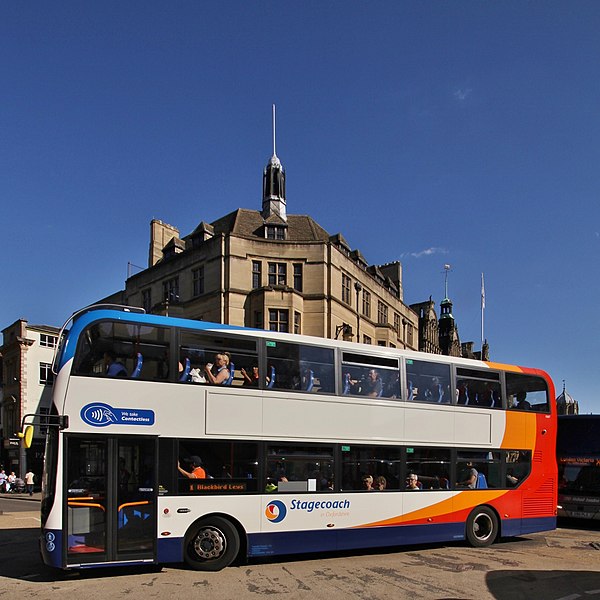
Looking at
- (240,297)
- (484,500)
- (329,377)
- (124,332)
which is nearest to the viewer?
(124,332)

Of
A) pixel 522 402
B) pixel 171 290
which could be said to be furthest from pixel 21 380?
pixel 522 402

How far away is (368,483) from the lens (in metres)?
11.7

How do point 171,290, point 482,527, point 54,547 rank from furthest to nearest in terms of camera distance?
point 171,290 → point 482,527 → point 54,547

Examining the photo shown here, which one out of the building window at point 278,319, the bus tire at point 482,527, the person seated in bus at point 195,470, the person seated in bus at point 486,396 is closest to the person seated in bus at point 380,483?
the bus tire at point 482,527

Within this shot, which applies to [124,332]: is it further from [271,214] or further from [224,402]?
[271,214]

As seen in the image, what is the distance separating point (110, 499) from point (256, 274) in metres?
26.7

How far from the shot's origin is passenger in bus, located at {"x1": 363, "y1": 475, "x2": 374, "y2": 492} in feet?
38.4

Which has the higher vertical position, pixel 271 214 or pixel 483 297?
pixel 271 214

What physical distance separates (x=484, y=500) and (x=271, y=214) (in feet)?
98.3

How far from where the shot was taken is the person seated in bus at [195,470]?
9930mm

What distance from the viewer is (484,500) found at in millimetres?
13273

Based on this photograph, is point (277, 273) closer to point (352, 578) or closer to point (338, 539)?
point (338, 539)

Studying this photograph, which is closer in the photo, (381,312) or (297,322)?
(297,322)

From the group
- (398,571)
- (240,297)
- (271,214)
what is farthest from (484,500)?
(271,214)
